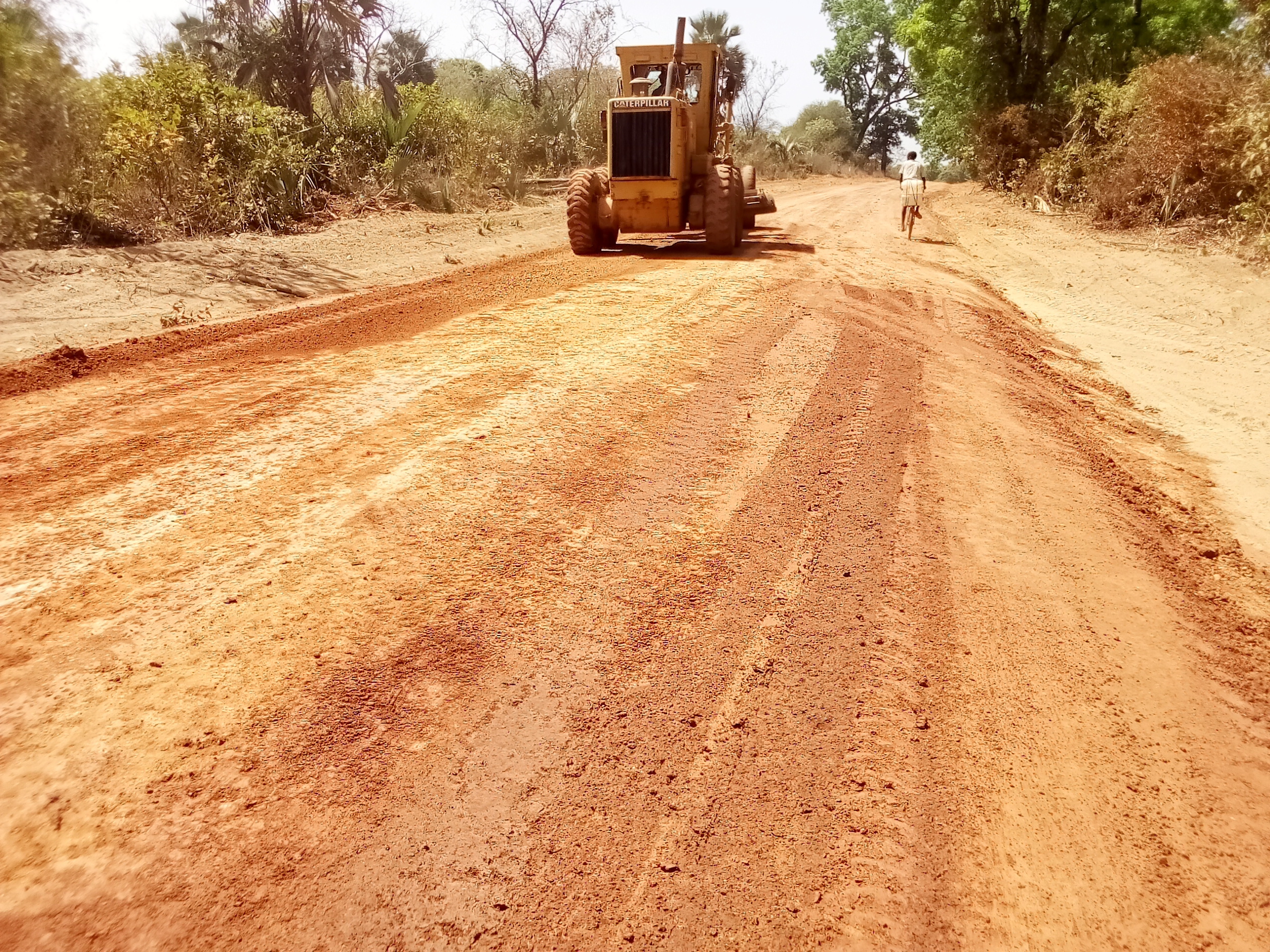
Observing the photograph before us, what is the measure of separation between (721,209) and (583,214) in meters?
2.17

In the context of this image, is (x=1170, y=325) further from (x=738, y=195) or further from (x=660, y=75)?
(x=660, y=75)

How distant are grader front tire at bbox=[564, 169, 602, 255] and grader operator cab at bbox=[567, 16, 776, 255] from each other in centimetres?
1

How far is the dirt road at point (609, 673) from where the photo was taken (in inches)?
96.0

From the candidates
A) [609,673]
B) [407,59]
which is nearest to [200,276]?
[609,673]

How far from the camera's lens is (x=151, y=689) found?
10.1 feet

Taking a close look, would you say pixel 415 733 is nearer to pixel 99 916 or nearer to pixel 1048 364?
pixel 99 916

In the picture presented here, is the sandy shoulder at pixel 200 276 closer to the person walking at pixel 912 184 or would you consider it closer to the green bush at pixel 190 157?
the green bush at pixel 190 157

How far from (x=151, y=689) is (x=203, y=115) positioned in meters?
12.6

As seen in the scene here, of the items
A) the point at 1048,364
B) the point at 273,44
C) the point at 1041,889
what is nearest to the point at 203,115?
the point at 273,44

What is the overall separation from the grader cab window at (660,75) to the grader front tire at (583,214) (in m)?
1.76

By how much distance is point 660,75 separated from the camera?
45.1 feet

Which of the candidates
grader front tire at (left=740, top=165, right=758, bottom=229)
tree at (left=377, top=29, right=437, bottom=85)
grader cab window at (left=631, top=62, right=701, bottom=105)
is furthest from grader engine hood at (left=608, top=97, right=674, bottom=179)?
tree at (left=377, top=29, right=437, bottom=85)

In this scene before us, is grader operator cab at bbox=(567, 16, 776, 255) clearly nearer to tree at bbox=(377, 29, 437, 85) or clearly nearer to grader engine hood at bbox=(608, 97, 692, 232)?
grader engine hood at bbox=(608, 97, 692, 232)

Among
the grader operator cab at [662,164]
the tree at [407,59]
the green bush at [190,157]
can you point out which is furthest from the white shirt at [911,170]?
the tree at [407,59]
